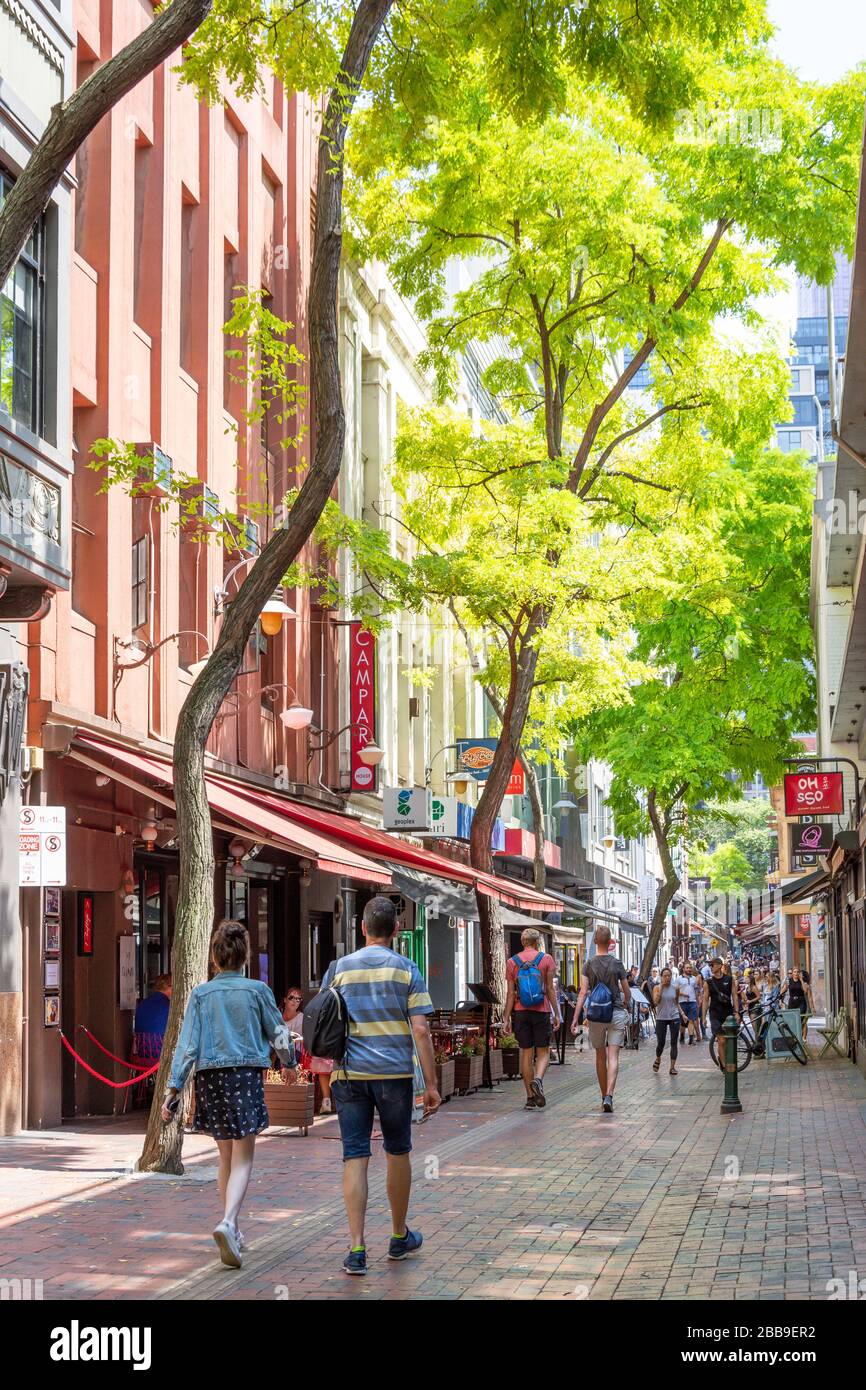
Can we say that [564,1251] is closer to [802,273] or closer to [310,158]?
[802,273]

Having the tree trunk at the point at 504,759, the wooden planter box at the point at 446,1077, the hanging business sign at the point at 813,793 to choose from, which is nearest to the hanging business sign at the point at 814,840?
the hanging business sign at the point at 813,793

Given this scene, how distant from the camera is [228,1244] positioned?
8.53m

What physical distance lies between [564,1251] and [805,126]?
17.1m

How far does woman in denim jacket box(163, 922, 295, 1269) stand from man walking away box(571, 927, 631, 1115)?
9427 millimetres

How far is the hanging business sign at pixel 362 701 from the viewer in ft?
88.7

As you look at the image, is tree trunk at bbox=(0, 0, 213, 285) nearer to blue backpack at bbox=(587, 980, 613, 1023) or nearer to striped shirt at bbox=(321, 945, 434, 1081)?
striped shirt at bbox=(321, 945, 434, 1081)

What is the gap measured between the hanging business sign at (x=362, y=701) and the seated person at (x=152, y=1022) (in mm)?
9651

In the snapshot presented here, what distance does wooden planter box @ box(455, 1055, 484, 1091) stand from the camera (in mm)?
20656

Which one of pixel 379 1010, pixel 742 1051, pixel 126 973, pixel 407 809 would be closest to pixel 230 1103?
pixel 379 1010

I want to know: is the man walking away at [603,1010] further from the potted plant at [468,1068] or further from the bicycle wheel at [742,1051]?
the bicycle wheel at [742,1051]

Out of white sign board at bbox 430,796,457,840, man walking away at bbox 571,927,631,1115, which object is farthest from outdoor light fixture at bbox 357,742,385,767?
man walking away at bbox 571,927,631,1115

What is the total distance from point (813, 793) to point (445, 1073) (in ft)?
44.3

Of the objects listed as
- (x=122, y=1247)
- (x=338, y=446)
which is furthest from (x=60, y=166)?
(x=122, y=1247)

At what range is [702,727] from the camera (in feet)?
127
